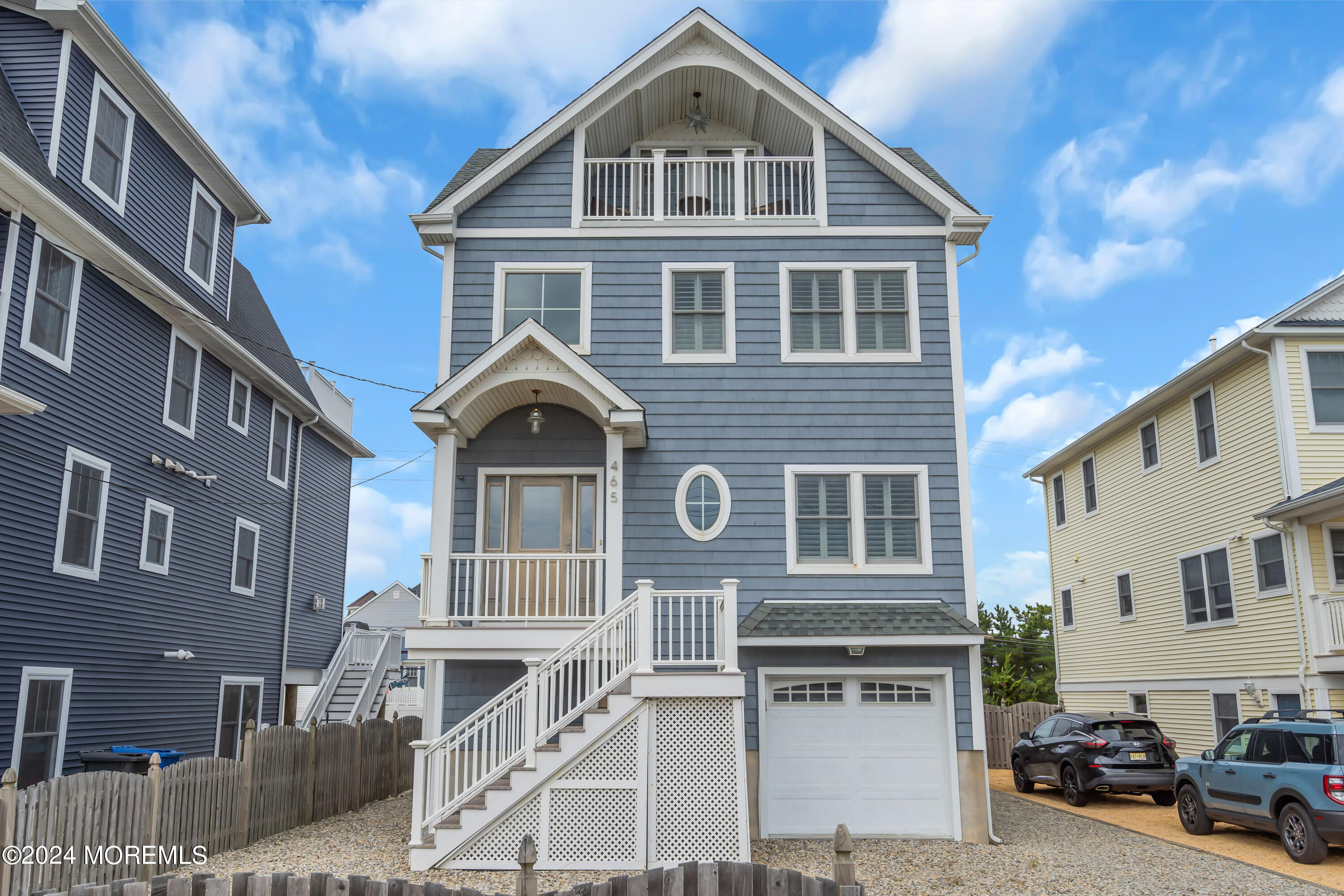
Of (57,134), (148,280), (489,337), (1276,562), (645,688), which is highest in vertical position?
(57,134)

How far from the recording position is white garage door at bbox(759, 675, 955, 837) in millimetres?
12617

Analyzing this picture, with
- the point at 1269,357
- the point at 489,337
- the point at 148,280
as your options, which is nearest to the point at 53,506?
the point at 148,280

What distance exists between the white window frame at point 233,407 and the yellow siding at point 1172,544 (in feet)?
61.3

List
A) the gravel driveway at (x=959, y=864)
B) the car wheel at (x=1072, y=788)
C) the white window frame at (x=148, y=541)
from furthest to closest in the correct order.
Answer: the car wheel at (x=1072, y=788) < the white window frame at (x=148, y=541) < the gravel driveway at (x=959, y=864)

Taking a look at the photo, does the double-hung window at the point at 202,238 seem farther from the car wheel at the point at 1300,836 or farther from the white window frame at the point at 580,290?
the car wheel at the point at 1300,836

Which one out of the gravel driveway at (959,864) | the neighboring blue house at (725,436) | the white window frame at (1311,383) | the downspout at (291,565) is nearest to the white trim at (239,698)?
the downspout at (291,565)

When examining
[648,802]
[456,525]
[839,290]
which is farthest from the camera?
[839,290]

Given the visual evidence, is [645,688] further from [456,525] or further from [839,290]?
[839,290]

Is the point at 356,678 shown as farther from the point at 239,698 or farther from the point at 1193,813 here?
the point at 1193,813

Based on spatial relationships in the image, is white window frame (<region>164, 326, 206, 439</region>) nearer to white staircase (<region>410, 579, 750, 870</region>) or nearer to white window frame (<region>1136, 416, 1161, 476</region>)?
white staircase (<region>410, 579, 750, 870</region>)

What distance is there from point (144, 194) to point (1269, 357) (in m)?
19.0

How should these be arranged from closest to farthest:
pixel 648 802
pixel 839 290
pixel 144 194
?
1. pixel 648 802
2. pixel 839 290
3. pixel 144 194

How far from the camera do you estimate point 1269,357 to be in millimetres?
16688

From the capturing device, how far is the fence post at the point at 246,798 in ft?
37.7
